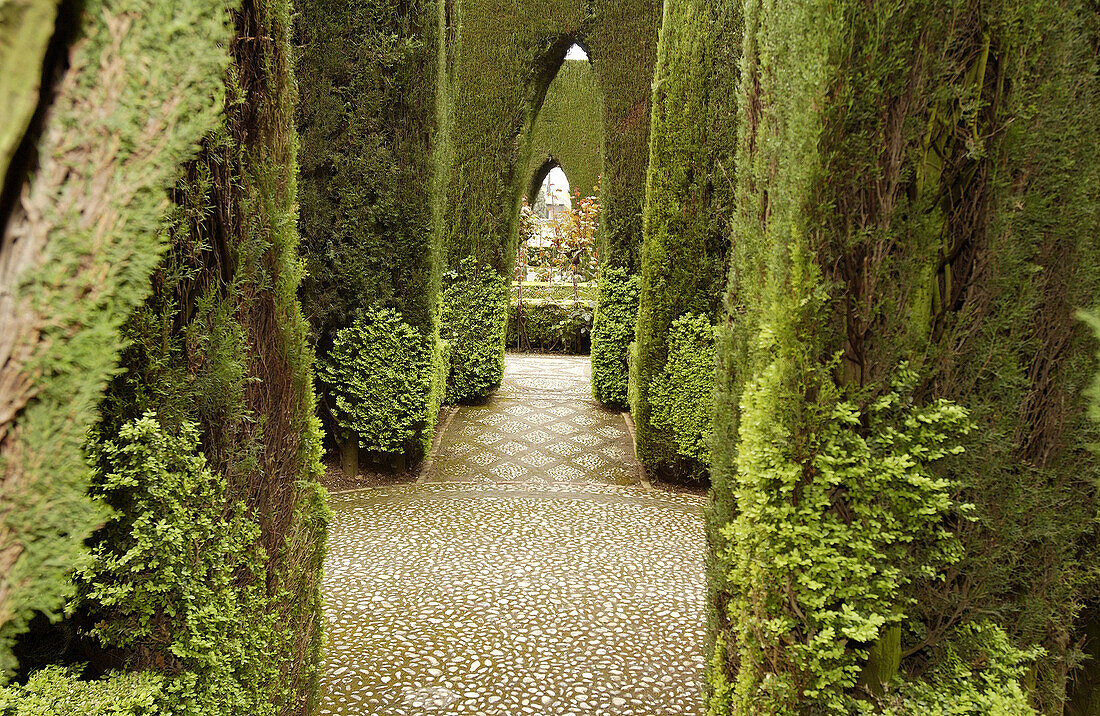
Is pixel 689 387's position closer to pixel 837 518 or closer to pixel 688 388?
pixel 688 388

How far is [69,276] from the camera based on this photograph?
1.01 meters

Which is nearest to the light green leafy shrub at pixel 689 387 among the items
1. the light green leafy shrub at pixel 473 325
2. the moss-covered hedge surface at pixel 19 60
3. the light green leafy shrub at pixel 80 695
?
the light green leafy shrub at pixel 473 325

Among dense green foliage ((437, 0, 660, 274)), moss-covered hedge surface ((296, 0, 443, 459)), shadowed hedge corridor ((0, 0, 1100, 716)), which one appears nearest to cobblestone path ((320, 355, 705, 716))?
shadowed hedge corridor ((0, 0, 1100, 716))

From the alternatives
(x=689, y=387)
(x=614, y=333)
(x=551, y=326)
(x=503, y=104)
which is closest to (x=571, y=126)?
(x=551, y=326)

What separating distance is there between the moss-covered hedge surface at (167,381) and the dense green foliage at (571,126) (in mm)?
21396

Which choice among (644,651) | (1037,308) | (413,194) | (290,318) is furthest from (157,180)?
(413,194)

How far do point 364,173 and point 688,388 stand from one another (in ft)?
12.6

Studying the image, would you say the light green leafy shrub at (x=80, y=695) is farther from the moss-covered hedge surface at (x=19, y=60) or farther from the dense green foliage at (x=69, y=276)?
the moss-covered hedge surface at (x=19, y=60)

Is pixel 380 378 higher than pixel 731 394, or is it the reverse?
pixel 731 394

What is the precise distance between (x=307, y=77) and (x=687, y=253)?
13.3ft

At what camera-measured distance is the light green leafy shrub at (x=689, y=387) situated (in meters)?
6.12

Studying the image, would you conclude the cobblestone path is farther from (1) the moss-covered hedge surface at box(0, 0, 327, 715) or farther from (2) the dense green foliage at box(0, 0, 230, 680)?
(2) the dense green foliage at box(0, 0, 230, 680)

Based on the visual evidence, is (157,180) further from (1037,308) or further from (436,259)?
(436,259)

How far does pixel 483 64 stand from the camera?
935 centimetres
